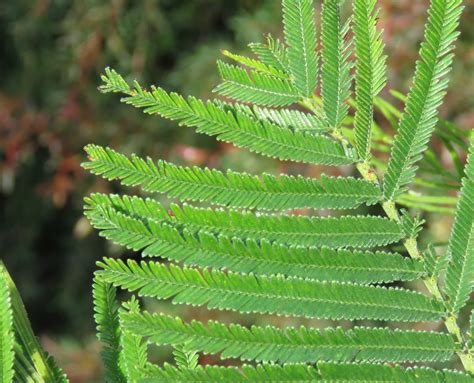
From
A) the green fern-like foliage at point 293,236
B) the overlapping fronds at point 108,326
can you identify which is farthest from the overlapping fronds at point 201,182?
the overlapping fronds at point 108,326

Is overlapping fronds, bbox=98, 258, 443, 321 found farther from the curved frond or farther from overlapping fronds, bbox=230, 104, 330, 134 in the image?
overlapping fronds, bbox=230, 104, 330, 134

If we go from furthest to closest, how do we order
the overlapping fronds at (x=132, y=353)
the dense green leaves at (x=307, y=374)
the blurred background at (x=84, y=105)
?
1. the blurred background at (x=84, y=105)
2. the overlapping fronds at (x=132, y=353)
3. the dense green leaves at (x=307, y=374)

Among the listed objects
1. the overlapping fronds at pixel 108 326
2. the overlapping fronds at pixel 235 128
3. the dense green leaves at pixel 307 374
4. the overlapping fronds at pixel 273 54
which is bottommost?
the dense green leaves at pixel 307 374

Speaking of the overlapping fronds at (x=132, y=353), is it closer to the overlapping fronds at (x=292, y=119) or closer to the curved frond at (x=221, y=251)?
the curved frond at (x=221, y=251)

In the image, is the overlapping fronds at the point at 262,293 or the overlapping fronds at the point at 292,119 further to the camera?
the overlapping fronds at the point at 292,119

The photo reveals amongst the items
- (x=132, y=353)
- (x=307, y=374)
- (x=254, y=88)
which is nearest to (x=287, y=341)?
(x=307, y=374)

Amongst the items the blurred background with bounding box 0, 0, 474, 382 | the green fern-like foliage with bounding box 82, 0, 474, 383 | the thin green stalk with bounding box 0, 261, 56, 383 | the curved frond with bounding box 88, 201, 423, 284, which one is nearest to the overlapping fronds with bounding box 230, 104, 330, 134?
the green fern-like foliage with bounding box 82, 0, 474, 383

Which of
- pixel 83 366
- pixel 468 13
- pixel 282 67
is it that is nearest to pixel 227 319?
pixel 83 366
